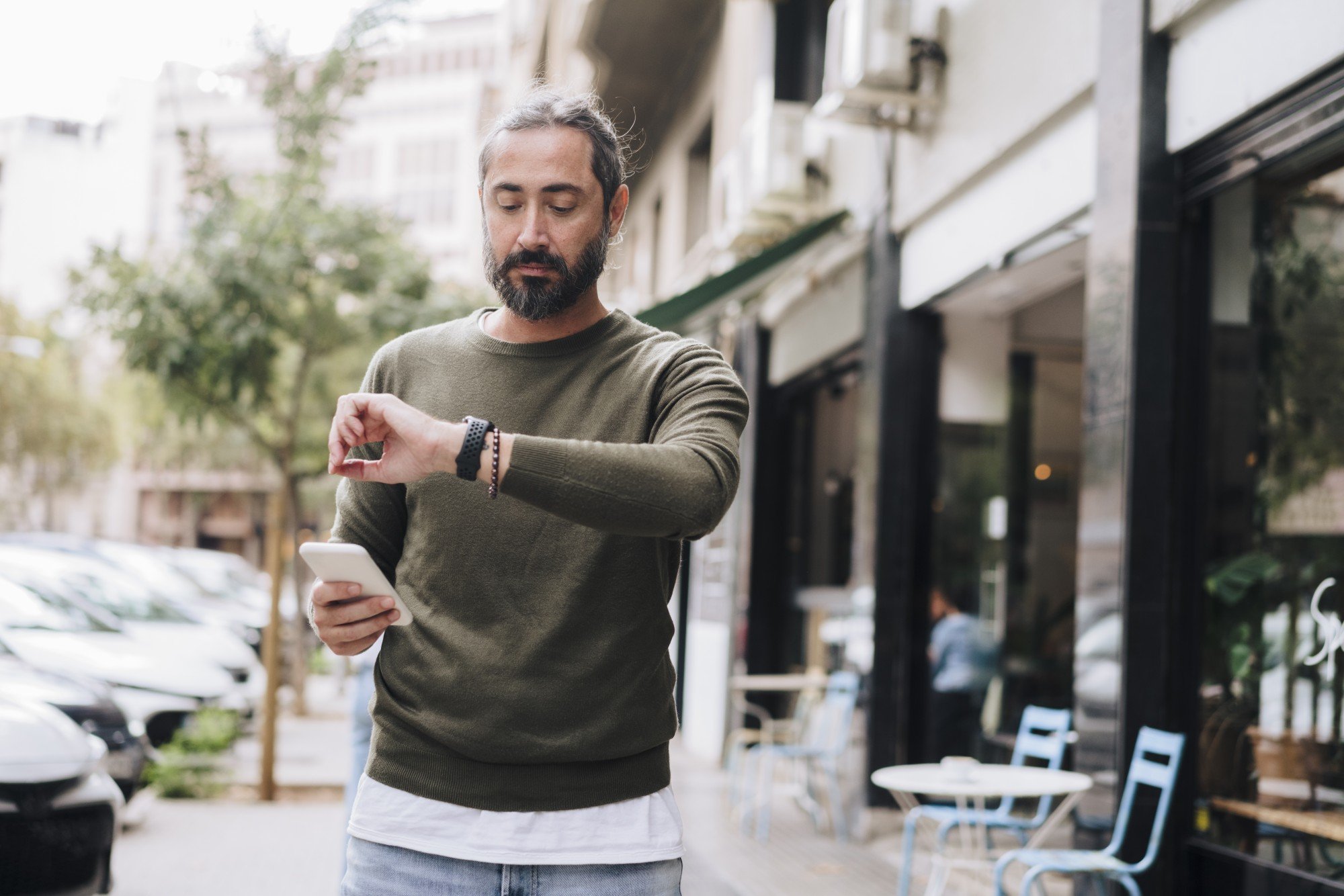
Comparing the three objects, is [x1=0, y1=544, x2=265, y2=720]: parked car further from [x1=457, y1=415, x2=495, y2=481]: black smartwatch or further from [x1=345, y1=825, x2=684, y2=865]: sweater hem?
[x1=457, y1=415, x2=495, y2=481]: black smartwatch

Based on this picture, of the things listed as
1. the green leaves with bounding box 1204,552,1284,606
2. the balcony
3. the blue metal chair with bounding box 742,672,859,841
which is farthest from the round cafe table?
the balcony

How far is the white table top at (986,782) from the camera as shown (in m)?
5.24

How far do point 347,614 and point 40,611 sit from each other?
881cm

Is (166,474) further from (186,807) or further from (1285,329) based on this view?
(1285,329)

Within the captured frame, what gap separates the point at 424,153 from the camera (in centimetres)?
6788

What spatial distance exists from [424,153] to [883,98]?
205ft

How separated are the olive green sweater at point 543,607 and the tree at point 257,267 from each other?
9038 mm

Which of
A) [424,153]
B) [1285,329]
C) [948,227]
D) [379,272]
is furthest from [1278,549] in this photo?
[424,153]

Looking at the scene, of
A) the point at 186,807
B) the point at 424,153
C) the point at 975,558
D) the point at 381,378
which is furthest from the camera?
the point at 424,153

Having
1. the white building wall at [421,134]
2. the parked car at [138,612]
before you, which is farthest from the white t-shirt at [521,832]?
the white building wall at [421,134]

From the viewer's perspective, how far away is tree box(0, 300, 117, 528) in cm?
2980

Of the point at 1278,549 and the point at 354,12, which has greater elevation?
the point at 354,12

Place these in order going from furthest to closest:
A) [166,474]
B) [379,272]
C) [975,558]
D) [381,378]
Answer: [166,474] < [379,272] < [975,558] < [381,378]

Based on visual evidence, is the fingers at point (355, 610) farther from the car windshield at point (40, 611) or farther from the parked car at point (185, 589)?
the parked car at point (185, 589)
